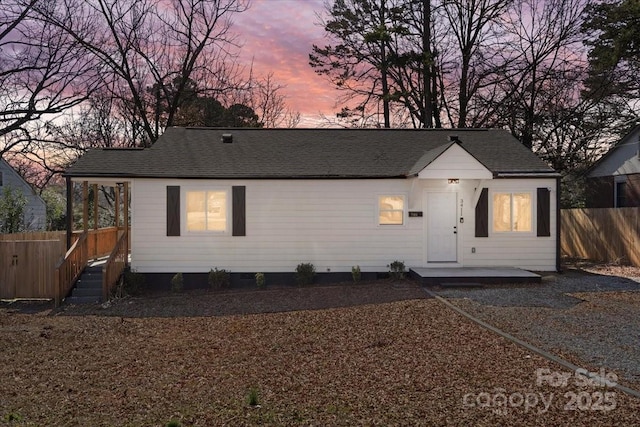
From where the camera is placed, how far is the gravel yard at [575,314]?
6668 mm

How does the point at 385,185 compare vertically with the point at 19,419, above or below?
above

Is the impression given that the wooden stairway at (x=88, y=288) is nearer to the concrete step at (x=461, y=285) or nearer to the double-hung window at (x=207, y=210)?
the double-hung window at (x=207, y=210)

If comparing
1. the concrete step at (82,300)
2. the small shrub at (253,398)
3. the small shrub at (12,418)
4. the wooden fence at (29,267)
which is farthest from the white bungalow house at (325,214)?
the small shrub at (12,418)

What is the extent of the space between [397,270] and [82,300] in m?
8.62

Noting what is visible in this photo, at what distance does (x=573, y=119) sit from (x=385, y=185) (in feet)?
53.0

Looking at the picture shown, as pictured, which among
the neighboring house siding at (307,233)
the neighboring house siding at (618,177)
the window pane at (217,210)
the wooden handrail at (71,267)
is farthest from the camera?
the neighboring house siding at (618,177)

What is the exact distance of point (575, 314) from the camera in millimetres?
9195

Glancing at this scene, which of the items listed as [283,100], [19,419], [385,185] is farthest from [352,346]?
[283,100]

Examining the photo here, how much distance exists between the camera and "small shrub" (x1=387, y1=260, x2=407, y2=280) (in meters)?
13.5

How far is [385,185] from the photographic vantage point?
1389cm

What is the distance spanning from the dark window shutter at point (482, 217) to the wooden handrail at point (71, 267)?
11535mm

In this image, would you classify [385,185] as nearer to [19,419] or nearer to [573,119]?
[19,419]

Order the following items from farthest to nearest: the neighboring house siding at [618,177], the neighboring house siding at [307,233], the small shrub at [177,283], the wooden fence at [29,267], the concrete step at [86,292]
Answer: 1. the neighboring house siding at [618,177]
2. the neighboring house siding at [307,233]
3. the small shrub at [177,283]
4. the wooden fence at [29,267]
5. the concrete step at [86,292]

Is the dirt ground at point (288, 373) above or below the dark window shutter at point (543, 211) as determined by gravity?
below
